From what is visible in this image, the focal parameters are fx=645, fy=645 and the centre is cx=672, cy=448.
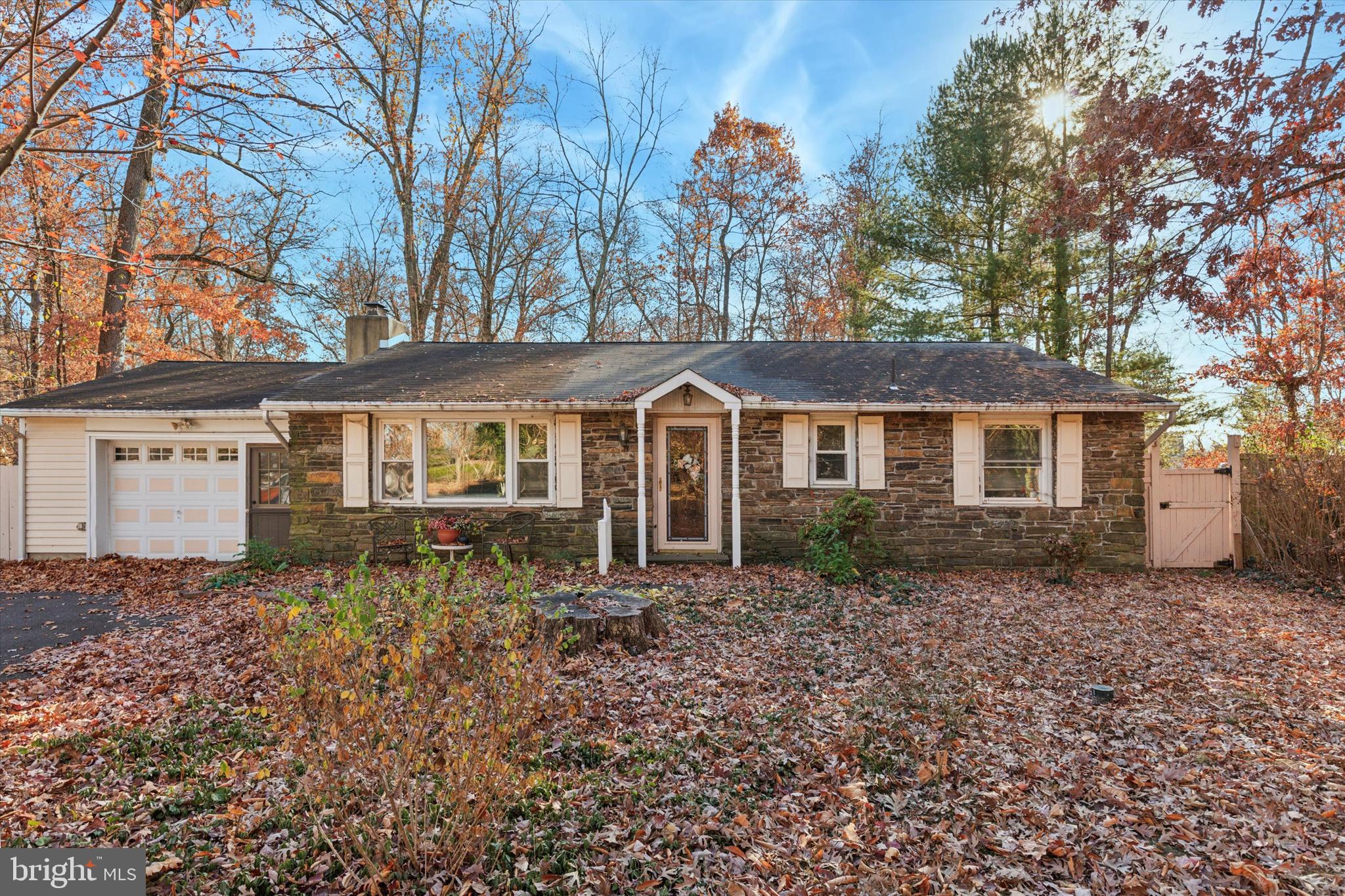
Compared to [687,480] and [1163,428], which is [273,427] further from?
[1163,428]

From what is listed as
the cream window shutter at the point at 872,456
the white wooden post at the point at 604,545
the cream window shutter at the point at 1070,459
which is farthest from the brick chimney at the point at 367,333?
the cream window shutter at the point at 1070,459

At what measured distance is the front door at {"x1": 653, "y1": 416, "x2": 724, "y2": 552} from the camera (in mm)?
10109

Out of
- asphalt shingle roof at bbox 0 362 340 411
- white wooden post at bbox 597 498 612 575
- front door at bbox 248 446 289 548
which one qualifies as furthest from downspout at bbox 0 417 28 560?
white wooden post at bbox 597 498 612 575

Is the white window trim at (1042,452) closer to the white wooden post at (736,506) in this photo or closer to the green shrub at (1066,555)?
the green shrub at (1066,555)

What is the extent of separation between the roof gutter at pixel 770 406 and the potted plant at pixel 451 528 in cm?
164

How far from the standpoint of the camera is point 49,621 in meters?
6.80

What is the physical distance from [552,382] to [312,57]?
5.06m

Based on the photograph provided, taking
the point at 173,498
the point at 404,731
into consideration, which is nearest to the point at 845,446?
the point at 404,731

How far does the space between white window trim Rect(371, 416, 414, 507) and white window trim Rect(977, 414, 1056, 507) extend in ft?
28.0

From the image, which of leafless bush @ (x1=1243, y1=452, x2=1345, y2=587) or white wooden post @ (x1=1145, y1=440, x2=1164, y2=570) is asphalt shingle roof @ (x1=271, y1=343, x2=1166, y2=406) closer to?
white wooden post @ (x1=1145, y1=440, x2=1164, y2=570)

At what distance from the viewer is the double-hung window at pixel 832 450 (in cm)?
986

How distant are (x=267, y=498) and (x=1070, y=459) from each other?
1270cm

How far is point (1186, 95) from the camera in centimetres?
562

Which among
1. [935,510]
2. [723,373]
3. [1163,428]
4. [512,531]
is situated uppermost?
[723,373]
